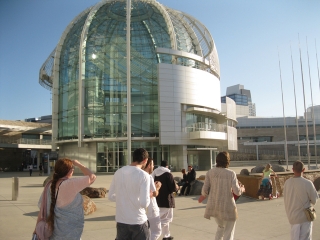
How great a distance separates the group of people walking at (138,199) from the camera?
3.97m

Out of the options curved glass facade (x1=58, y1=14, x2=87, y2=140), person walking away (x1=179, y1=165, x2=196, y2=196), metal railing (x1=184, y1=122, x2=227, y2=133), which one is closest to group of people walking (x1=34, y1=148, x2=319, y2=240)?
person walking away (x1=179, y1=165, x2=196, y2=196)

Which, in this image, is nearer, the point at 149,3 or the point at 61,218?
the point at 61,218

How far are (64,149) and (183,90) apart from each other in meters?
16.1

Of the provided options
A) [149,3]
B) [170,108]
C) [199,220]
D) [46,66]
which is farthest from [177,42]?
[199,220]

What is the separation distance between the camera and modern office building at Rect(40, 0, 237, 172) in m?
36.0

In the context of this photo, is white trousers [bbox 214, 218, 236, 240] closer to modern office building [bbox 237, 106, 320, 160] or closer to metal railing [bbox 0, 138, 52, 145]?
metal railing [bbox 0, 138, 52, 145]

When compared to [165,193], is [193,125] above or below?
above

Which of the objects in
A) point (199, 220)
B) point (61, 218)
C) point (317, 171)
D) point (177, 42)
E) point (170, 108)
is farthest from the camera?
point (177, 42)

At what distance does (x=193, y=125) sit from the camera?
37.8 metres

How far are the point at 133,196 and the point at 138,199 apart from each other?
0.25 feet

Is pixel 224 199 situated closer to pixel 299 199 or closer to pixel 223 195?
pixel 223 195

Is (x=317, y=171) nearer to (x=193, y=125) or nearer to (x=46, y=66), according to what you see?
(x=193, y=125)

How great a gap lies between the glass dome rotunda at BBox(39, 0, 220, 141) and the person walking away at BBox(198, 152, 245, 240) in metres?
30.2

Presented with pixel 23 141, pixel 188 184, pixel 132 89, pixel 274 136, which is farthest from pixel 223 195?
pixel 274 136
